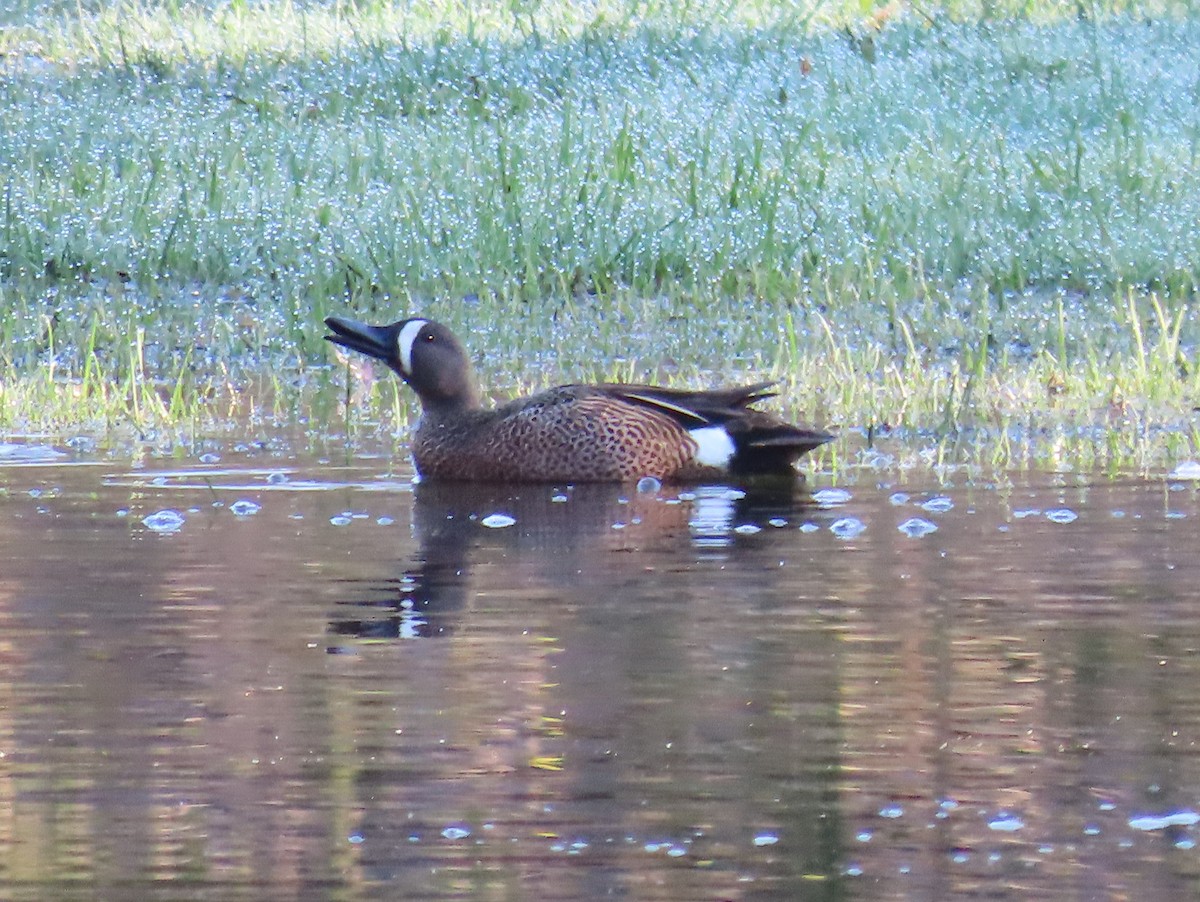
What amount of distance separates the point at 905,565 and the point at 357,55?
12166mm

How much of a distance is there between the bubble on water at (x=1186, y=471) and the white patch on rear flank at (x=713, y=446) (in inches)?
51.8

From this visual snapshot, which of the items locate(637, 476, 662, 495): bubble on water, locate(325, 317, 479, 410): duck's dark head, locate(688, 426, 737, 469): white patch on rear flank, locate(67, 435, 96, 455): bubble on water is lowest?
locate(637, 476, 662, 495): bubble on water

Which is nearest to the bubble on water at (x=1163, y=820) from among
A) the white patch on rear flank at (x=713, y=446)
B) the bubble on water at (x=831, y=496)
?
the bubble on water at (x=831, y=496)

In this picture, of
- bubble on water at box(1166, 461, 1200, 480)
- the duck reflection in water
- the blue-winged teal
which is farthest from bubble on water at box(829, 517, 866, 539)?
bubble on water at box(1166, 461, 1200, 480)

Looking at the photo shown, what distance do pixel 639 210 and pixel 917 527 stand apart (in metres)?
6.35

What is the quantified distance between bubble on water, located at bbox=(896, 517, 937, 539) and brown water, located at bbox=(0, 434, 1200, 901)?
21 mm

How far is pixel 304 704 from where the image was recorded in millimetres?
4637

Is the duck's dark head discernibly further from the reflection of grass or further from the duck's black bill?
the reflection of grass

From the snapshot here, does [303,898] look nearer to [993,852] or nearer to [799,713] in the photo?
[993,852]

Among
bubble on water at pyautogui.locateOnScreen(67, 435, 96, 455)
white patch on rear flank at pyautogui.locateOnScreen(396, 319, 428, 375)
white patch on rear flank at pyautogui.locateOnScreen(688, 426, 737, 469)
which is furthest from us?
white patch on rear flank at pyautogui.locateOnScreen(396, 319, 428, 375)

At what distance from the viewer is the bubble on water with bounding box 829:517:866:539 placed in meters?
6.62

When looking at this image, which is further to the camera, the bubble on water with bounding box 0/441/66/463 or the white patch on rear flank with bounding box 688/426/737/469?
the bubble on water with bounding box 0/441/66/463

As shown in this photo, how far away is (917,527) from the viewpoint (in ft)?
22.0

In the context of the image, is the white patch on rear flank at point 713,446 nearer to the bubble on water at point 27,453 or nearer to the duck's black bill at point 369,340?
the duck's black bill at point 369,340
